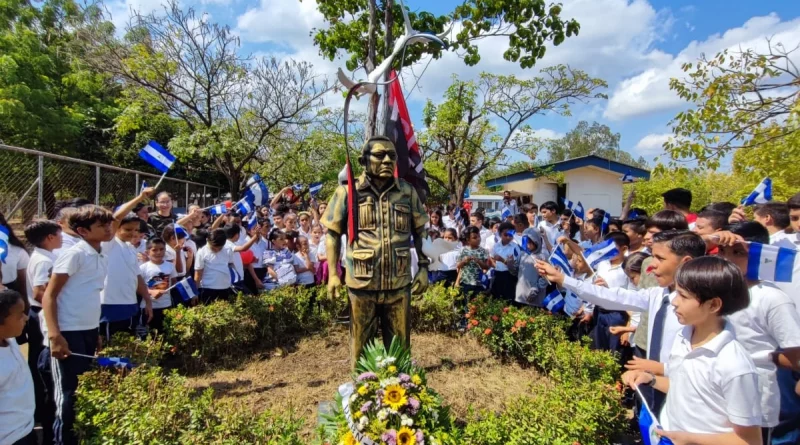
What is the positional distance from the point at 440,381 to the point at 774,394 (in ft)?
10.2

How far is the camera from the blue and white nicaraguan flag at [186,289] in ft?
17.7

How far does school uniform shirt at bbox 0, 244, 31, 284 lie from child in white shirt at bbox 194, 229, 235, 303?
2.03 meters

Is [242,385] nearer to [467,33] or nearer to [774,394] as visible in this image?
[774,394]

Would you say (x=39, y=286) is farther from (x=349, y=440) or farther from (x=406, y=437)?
(x=406, y=437)

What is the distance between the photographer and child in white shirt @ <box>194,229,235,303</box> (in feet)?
18.9

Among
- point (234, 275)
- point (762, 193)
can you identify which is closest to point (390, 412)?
point (234, 275)

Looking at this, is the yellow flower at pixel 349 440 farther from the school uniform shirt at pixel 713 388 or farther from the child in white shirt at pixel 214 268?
the child in white shirt at pixel 214 268

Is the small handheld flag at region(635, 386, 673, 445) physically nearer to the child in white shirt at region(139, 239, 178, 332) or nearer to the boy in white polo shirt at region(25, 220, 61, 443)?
the boy in white polo shirt at region(25, 220, 61, 443)

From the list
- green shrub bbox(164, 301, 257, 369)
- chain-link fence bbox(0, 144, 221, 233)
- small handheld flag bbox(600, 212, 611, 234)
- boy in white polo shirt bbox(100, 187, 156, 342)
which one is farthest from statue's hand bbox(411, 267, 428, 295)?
chain-link fence bbox(0, 144, 221, 233)

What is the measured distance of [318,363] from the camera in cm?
545

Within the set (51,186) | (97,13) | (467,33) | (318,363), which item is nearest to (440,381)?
(318,363)

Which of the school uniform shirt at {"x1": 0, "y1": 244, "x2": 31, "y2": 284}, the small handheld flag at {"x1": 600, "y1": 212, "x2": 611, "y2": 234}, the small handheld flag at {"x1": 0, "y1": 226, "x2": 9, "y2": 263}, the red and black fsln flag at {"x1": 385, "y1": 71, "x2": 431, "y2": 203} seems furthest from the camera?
the small handheld flag at {"x1": 600, "y1": 212, "x2": 611, "y2": 234}

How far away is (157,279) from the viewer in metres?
5.16

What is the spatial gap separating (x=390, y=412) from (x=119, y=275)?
294 cm
